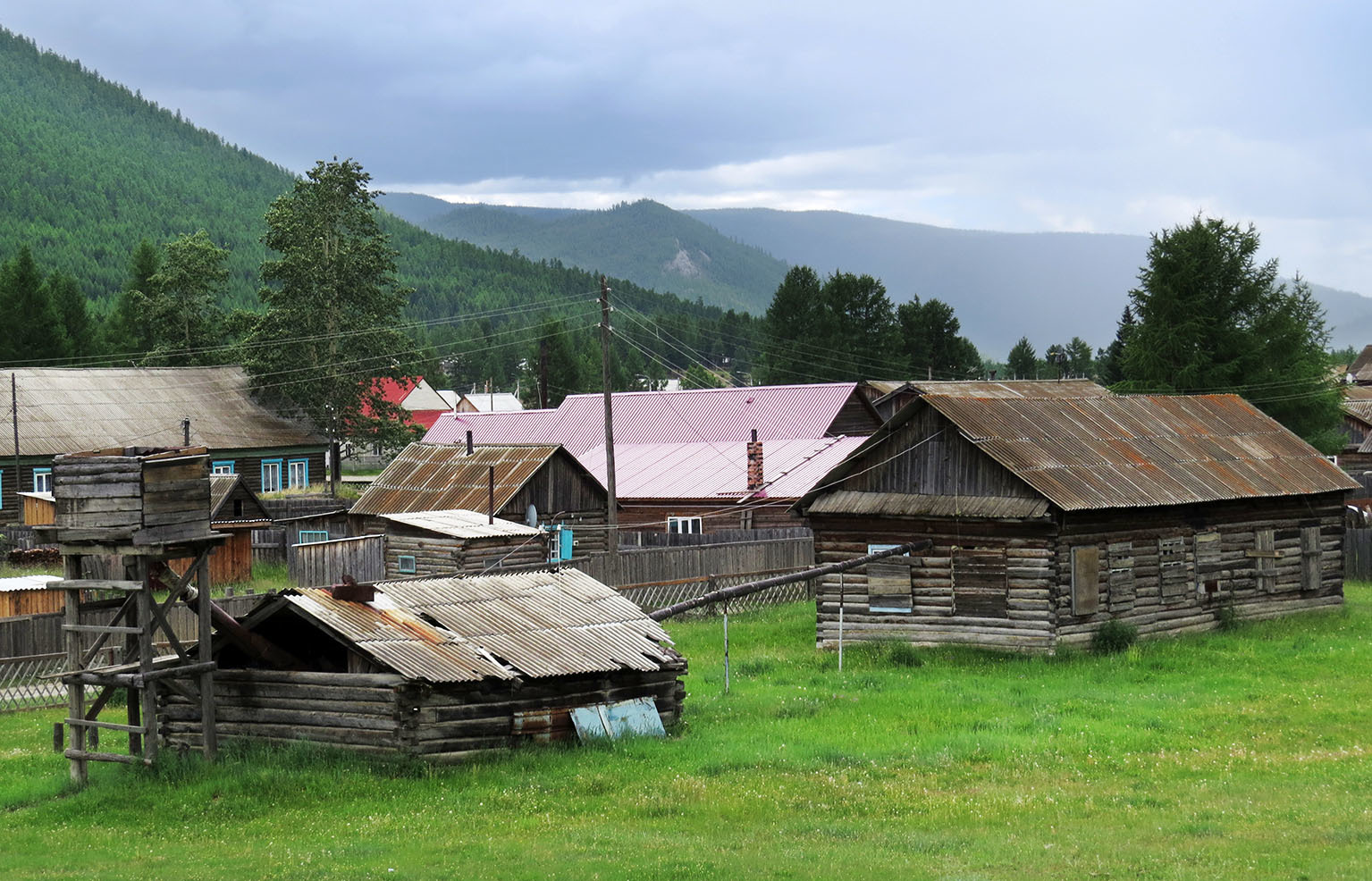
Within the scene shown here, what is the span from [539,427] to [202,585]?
48978 millimetres

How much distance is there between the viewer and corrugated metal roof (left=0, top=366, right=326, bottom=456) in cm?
5966

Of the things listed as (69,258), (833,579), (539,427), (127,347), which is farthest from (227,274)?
(69,258)

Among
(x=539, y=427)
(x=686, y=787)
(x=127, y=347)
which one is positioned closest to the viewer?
(x=686, y=787)

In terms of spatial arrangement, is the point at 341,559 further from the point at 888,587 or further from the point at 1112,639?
the point at 1112,639

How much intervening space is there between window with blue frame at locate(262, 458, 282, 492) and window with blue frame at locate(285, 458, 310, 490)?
56 cm

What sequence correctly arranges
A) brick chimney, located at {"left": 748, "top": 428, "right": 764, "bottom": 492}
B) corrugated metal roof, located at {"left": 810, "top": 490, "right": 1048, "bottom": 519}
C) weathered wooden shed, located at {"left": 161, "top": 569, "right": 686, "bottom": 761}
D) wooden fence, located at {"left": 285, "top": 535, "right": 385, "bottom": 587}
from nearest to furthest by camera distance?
1. weathered wooden shed, located at {"left": 161, "top": 569, "right": 686, "bottom": 761}
2. corrugated metal roof, located at {"left": 810, "top": 490, "right": 1048, "bottom": 519}
3. wooden fence, located at {"left": 285, "top": 535, "right": 385, "bottom": 587}
4. brick chimney, located at {"left": 748, "top": 428, "right": 764, "bottom": 492}

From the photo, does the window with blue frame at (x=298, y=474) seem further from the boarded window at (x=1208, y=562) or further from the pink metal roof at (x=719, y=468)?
the boarded window at (x=1208, y=562)

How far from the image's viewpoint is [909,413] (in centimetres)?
3133

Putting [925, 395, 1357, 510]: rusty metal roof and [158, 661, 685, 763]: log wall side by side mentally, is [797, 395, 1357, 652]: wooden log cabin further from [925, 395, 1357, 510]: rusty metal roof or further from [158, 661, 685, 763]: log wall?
[158, 661, 685, 763]: log wall

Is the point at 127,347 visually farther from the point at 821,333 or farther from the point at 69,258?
the point at 69,258

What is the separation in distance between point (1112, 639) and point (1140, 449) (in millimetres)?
6348

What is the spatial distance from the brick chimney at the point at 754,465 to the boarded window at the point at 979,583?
818 inches

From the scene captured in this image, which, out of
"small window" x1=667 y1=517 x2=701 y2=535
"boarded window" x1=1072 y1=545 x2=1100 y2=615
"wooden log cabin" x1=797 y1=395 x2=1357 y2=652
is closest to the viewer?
"wooden log cabin" x1=797 y1=395 x2=1357 y2=652

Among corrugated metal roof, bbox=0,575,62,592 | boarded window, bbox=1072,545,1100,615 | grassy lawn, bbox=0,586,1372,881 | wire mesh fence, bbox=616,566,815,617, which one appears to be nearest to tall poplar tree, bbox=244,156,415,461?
wire mesh fence, bbox=616,566,815,617
